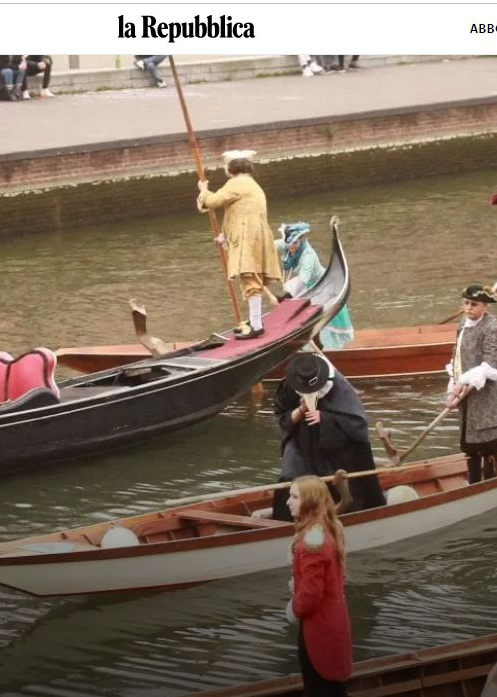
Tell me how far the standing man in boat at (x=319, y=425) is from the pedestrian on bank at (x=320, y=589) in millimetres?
1441

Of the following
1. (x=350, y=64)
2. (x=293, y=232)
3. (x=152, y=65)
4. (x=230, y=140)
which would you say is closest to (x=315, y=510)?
(x=293, y=232)

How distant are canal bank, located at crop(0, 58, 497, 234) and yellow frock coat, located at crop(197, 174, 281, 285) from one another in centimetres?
680

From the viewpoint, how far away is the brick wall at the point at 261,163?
1622 cm

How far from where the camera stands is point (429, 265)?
14070mm

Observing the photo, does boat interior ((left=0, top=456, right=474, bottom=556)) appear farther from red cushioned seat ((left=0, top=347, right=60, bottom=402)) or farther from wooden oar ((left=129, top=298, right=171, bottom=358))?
wooden oar ((left=129, top=298, right=171, bottom=358))

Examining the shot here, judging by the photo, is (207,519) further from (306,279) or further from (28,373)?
(306,279)

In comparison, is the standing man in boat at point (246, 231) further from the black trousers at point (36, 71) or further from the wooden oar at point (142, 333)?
the black trousers at point (36, 71)

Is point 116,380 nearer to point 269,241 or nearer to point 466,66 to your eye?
point 269,241

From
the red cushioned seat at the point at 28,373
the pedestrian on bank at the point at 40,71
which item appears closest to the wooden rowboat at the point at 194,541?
the red cushioned seat at the point at 28,373

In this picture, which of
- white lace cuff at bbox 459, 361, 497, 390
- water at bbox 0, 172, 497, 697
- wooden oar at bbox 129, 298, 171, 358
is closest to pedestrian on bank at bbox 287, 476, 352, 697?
water at bbox 0, 172, 497, 697

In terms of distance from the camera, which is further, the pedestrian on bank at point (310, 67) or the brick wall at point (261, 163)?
the pedestrian on bank at point (310, 67)

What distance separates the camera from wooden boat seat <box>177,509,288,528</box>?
6.97m

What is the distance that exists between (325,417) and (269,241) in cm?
305

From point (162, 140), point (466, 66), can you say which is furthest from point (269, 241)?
point (466, 66)
